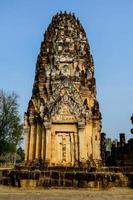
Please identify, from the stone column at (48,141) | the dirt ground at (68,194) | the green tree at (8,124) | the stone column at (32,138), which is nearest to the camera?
the dirt ground at (68,194)

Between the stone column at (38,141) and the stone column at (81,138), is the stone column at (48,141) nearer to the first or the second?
the stone column at (38,141)

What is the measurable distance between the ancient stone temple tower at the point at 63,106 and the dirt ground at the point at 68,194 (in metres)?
4.71

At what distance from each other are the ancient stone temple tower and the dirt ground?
4711 millimetres

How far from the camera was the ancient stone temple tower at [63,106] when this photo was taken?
19.3m

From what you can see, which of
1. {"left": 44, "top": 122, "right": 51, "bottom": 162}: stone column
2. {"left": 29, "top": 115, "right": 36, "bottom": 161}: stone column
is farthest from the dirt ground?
{"left": 29, "top": 115, "right": 36, "bottom": 161}: stone column

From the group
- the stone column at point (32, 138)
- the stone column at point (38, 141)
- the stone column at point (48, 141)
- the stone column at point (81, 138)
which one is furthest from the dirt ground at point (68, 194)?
the stone column at point (81, 138)

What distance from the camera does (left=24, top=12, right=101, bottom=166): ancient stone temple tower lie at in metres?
19.3

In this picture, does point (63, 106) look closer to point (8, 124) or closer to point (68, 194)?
point (68, 194)

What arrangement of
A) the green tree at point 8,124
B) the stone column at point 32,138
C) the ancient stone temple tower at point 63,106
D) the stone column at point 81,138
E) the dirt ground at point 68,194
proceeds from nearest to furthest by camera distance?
the dirt ground at point 68,194
the stone column at point 81,138
the ancient stone temple tower at point 63,106
the stone column at point 32,138
the green tree at point 8,124

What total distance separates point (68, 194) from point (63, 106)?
8.09 m

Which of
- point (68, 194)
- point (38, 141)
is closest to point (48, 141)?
point (38, 141)

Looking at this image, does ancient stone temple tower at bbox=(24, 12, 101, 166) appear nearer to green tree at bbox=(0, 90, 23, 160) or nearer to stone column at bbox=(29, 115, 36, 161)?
stone column at bbox=(29, 115, 36, 161)

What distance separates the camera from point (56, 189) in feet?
48.5

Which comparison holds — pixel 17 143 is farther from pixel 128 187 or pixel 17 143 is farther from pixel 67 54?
pixel 128 187
